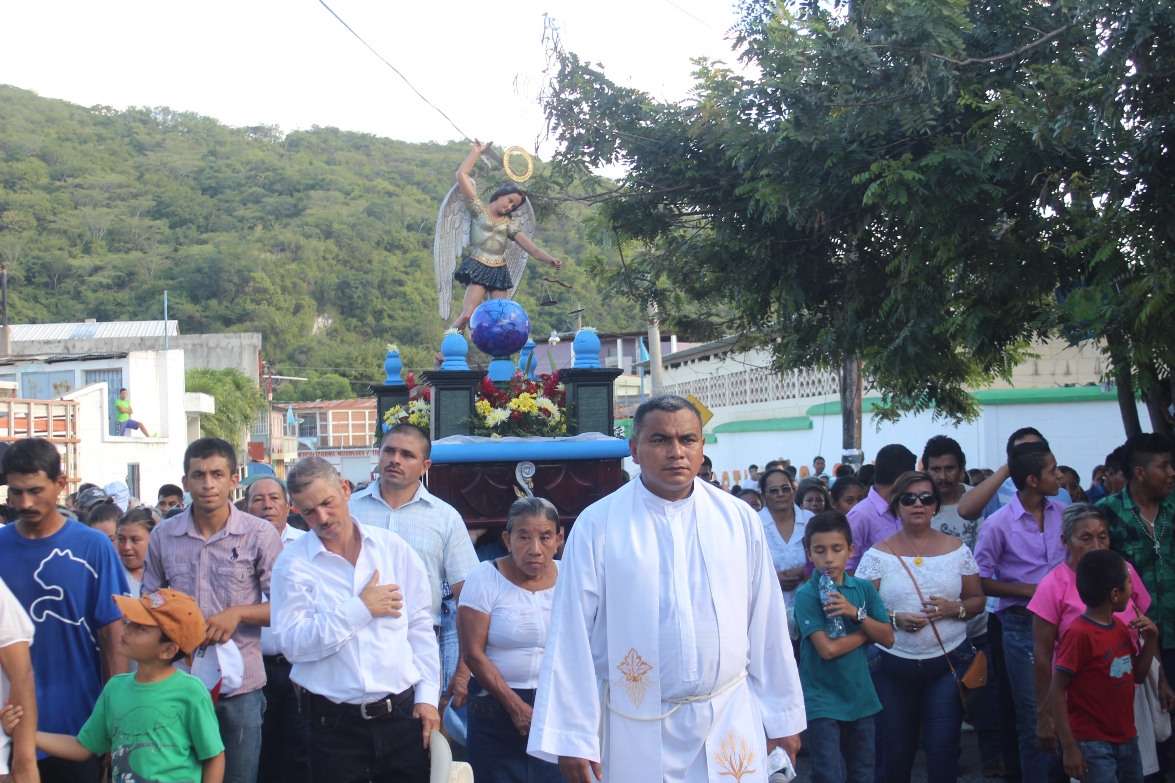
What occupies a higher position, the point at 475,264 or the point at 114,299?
the point at 114,299

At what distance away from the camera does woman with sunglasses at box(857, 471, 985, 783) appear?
5.26 meters

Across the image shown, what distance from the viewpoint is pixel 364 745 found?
4.02 meters

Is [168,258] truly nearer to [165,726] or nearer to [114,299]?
[114,299]

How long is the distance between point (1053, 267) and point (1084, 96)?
1.83 metres

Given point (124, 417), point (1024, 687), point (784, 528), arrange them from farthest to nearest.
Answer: point (124, 417) → point (784, 528) → point (1024, 687)

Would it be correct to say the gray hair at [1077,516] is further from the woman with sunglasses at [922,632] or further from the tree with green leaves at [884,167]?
the tree with green leaves at [884,167]

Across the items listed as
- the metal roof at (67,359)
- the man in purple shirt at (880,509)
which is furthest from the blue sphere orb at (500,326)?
the metal roof at (67,359)

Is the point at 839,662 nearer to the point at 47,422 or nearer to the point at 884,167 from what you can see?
the point at 884,167

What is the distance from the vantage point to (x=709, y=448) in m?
26.6

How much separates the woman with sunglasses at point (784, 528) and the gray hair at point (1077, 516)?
5.75ft

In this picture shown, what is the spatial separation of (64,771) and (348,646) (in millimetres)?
1205

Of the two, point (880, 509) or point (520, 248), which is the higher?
point (520, 248)

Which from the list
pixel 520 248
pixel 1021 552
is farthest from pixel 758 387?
pixel 1021 552

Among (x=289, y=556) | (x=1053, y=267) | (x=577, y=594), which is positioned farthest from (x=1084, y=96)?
(x=289, y=556)
